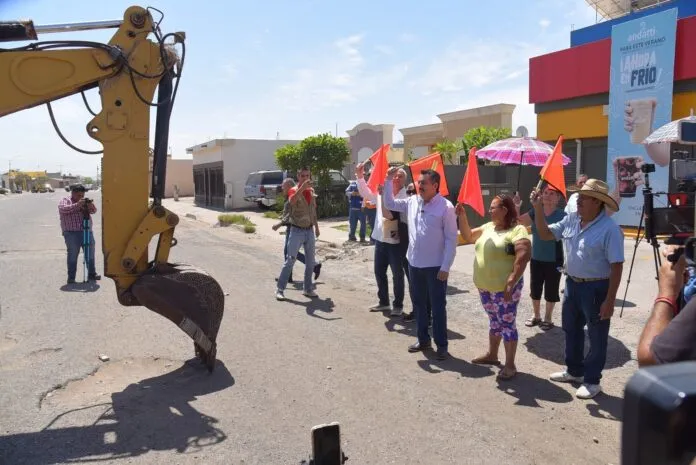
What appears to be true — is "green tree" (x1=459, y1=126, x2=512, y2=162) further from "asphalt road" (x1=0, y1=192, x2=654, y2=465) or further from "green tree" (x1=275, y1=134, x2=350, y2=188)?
"asphalt road" (x1=0, y1=192, x2=654, y2=465)

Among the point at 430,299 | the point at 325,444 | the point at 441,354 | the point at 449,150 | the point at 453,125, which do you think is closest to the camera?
the point at 325,444

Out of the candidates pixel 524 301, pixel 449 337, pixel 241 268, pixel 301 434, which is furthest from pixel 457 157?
pixel 301 434

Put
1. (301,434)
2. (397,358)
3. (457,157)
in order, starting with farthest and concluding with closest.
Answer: (457,157) < (397,358) < (301,434)

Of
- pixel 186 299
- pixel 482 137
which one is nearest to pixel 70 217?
pixel 186 299

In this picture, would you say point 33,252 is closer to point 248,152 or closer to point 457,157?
point 457,157

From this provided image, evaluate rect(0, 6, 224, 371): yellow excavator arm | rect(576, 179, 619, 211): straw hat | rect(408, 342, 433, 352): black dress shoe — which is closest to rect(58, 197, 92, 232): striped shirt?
rect(0, 6, 224, 371): yellow excavator arm

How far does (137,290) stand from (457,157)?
61.0 ft

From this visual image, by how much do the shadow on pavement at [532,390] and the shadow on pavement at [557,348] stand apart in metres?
0.68

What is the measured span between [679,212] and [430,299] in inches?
123

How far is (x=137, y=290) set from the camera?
4.82 metres

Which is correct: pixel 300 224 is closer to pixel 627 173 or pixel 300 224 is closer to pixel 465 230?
pixel 465 230

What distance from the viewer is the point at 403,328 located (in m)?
7.21

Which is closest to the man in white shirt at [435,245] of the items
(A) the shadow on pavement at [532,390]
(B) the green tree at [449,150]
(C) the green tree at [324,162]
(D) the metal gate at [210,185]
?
(A) the shadow on pavement at [532,390]

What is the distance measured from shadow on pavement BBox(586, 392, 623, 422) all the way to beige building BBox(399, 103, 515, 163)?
58.5 feet
